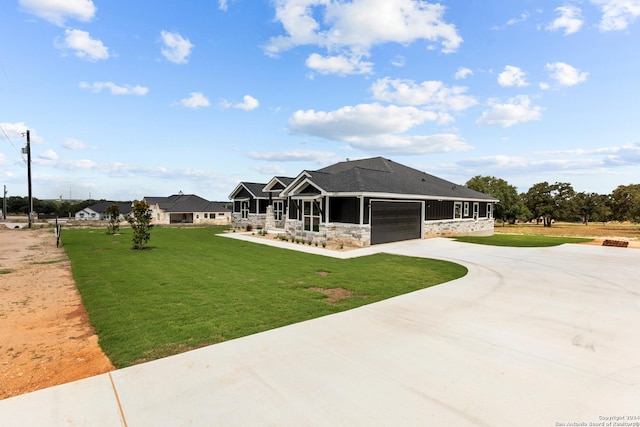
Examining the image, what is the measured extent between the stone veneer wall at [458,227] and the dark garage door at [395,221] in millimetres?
1146

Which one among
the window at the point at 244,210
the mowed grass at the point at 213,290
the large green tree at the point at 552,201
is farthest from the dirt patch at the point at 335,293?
the large green tree at the point at 552,201

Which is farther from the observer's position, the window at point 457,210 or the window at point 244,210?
the window at point 244,210

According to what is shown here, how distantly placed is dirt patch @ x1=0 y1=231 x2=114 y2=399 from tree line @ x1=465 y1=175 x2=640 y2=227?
47764 mm

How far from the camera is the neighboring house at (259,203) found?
2845 cm

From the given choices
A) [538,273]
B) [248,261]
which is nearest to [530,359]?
[538,273]

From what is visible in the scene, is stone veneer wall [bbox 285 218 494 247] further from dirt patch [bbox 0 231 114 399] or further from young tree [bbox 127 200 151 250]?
dirt patch [bbox 0 231 114 399]

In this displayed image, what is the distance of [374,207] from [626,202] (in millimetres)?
46599

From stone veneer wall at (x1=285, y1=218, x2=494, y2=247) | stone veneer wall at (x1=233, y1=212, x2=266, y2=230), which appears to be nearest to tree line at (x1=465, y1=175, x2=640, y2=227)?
stone veneer wall at (x1=285, y1=218, x2=494, y2=247)

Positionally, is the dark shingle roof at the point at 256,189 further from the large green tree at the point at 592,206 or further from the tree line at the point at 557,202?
the large green tree at the point at 592,206

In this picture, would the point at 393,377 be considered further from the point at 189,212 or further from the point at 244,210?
the point at 189,212

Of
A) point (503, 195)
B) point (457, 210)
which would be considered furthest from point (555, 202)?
point (457, 210)

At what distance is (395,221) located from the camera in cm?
1908

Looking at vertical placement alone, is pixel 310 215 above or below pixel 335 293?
above

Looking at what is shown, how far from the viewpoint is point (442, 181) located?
2828 cm
